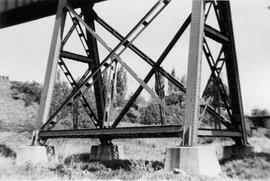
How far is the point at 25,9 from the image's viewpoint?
12.0m

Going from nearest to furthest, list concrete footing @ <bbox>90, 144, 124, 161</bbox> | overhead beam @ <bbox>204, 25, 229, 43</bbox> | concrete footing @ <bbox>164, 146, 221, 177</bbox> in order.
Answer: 1. concrete footing @ <bbox>164, 146, 221, 177</bbox>
2. overhead beam @ <bbox>204, 25, 229, 43</bbox>
3. concrete footing @ <bbox>90, 144, 124, 161</bbox>

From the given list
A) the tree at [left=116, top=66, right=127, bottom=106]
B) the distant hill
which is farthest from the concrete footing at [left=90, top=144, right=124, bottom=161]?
the tree at [left=116, top=66, right=127, bottom=106]

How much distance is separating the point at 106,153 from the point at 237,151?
4.31 metres

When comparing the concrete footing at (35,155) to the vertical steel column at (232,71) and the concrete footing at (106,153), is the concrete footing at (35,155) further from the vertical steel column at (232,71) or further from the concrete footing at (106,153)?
the vertical steel column at (232,71)

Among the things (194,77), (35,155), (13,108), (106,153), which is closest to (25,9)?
(35,155)

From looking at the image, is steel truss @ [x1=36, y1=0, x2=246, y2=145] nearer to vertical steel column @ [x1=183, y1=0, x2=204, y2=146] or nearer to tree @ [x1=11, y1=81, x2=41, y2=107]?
vertical steel column @ [x1=183, y1=0, x2=204, y2=146]

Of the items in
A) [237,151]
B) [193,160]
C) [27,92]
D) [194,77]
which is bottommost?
[193,160]

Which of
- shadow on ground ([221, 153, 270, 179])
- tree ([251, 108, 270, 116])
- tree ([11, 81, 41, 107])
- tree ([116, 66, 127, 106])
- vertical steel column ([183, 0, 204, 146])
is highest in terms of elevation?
tree ([116, 66, 127, 106])

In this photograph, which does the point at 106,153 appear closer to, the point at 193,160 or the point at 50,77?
the point at 50,77

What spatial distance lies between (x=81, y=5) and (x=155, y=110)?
73.8ft

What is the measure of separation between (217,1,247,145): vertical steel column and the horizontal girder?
13.0 feet

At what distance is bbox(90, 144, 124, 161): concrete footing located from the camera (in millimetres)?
11434

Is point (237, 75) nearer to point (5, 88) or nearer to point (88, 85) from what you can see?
point (88, 85)

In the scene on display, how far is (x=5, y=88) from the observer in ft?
123
